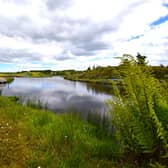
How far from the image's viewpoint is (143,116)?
3.55m

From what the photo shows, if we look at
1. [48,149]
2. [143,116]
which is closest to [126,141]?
[143,116]

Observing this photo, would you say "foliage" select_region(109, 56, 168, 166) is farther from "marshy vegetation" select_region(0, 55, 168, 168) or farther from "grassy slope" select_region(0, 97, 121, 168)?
"grassy slope" select_region(0, 97, 121, 168)

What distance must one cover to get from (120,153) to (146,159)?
28.6 inches

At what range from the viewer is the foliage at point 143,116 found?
3389 mm

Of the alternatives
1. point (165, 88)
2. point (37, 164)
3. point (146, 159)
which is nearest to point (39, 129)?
point (37, 164)

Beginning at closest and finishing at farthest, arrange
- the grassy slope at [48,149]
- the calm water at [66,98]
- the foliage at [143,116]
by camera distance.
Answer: the foliage at [143,116]
the grassy slope at [48,149]
the calm water at [66,98]

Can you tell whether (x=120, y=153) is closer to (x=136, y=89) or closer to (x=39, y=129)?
(x=136, y=89)

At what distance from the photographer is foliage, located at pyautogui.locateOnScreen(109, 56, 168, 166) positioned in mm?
3389

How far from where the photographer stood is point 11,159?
3.91 meters

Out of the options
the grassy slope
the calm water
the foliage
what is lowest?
the calm water

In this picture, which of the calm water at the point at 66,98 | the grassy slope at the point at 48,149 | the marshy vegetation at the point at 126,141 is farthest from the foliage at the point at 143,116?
the calm water at the point at 66,98

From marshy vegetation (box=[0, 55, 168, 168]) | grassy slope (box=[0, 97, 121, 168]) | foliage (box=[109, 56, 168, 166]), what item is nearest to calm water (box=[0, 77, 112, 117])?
grassy slope (box=[0, 97, 121, 168])

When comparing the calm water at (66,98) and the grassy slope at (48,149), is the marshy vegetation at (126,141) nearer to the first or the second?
the grassy slope at (48,149)

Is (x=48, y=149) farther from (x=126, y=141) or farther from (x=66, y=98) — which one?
(x=66, y=98)
